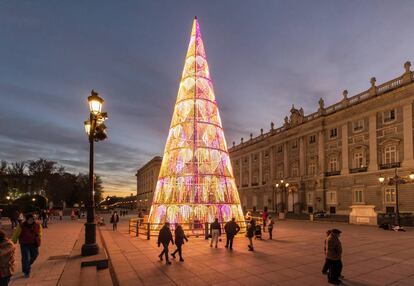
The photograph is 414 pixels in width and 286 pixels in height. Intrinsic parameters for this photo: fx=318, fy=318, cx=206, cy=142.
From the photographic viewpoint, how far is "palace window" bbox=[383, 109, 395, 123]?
36362 millimetres

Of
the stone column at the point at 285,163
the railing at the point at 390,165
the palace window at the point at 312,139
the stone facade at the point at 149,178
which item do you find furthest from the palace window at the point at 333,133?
the stone facade at the point at 149,178

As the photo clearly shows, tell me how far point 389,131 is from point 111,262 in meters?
35.4

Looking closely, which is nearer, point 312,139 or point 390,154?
point 390,154

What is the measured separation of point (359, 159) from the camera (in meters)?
40.6

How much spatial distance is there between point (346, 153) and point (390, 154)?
6.44 m

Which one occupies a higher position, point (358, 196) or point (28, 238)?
point (28, 238)

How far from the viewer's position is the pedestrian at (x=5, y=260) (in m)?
5.84

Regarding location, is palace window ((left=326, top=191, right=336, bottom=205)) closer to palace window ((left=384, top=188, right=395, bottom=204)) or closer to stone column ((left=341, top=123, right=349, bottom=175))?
stone column ((left=341, top=123, right=349, bottom=175))

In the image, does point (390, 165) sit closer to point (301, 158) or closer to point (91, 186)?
point (301, 158)

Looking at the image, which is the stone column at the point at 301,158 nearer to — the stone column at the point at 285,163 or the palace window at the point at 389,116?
the stone column at the point at 285,163

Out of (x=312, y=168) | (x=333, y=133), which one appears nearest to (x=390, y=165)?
(x=333, y=133)

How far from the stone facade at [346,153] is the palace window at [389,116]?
67 millimetres

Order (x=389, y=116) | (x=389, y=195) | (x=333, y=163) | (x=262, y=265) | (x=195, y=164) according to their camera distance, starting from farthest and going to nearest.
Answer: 1. (x=333, y=163)
2. (x=389, y=116)
3. (x=389, y=195)
4. (x=195, y=164)
5. (x=262, y=265)

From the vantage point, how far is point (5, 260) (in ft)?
19.3
